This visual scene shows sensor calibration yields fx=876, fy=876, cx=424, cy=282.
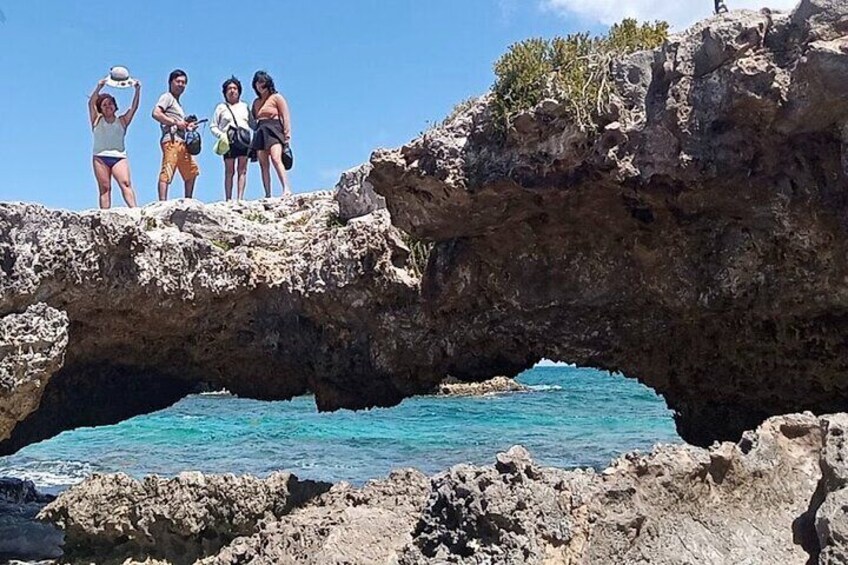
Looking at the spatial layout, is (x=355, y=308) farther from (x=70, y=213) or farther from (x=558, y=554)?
(x=558, y=554)

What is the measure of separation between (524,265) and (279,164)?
396 cm

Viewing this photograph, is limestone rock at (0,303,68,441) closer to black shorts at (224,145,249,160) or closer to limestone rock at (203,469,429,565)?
limestone rock at (203,469,429,565)

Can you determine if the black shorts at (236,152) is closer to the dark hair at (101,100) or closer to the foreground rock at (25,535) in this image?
the dark hair at (101,100)

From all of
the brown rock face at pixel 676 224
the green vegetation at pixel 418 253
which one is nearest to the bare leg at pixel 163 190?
the green vegetation at pixel 418 253

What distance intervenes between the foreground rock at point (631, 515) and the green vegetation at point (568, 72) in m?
3.42

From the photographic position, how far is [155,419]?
3831cm

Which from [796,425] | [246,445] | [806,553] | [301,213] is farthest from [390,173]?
[246,445]

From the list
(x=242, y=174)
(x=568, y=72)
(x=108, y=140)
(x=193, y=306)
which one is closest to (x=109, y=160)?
(x=108, y=140)

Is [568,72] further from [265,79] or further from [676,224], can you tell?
[265,79]

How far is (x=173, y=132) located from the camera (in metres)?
11.0

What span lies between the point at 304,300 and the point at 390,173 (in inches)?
85.9

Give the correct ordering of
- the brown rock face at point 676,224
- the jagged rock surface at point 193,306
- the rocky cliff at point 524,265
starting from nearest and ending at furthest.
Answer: the brown rock face at point 676,224 < the rocky cliff at point 524,265 < the jagged rock surface at point 193,306

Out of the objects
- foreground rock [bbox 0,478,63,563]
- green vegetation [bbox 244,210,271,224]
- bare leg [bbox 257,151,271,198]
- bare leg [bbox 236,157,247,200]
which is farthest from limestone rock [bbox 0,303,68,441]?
bare leg [bbox 257,151,271,198]

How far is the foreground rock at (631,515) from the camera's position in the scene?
15.7 ft
